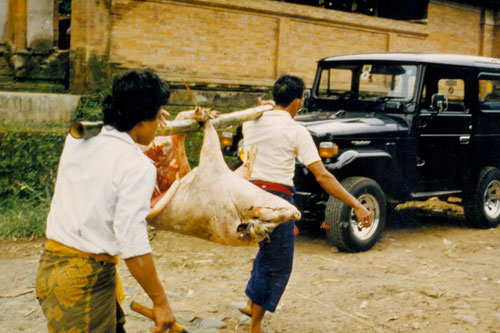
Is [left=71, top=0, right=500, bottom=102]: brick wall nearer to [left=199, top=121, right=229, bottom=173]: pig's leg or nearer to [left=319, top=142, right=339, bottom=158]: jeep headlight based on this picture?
[left=319, top=142, right=339, bottom=158]: jeep headlight

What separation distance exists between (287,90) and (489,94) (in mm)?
5150

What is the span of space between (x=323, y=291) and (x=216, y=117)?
2863 mm

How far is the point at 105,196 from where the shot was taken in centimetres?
239

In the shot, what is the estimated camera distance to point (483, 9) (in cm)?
1756

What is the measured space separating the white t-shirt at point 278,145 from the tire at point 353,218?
2.42 metres

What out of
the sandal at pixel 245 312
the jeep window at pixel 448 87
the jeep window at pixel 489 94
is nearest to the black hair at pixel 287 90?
the sandal at pixel 245 312

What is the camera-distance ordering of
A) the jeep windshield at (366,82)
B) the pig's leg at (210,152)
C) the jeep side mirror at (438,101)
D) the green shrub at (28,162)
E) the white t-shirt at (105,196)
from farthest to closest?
the green shrub at (28,162) < the jeep windshield at (366,82) < the jeep side mirror at (438,101) < the pig's leg at (210,152) < the white t-shirt at (105,196)

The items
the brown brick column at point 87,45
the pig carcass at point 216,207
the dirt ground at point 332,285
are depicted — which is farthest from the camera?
the brown brick column at point 87,45

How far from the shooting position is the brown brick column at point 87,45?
32.8 feet

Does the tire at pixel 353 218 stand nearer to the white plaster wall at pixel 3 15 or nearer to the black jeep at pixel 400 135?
the black jeep at pixel 400 135

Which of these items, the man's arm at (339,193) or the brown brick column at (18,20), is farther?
the brown brick column at (18,20)

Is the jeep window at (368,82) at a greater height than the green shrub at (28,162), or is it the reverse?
the jeep window at (368,82)

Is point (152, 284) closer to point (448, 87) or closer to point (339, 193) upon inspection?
point (339, 193)

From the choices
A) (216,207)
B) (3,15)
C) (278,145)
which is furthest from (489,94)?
(3,15)
